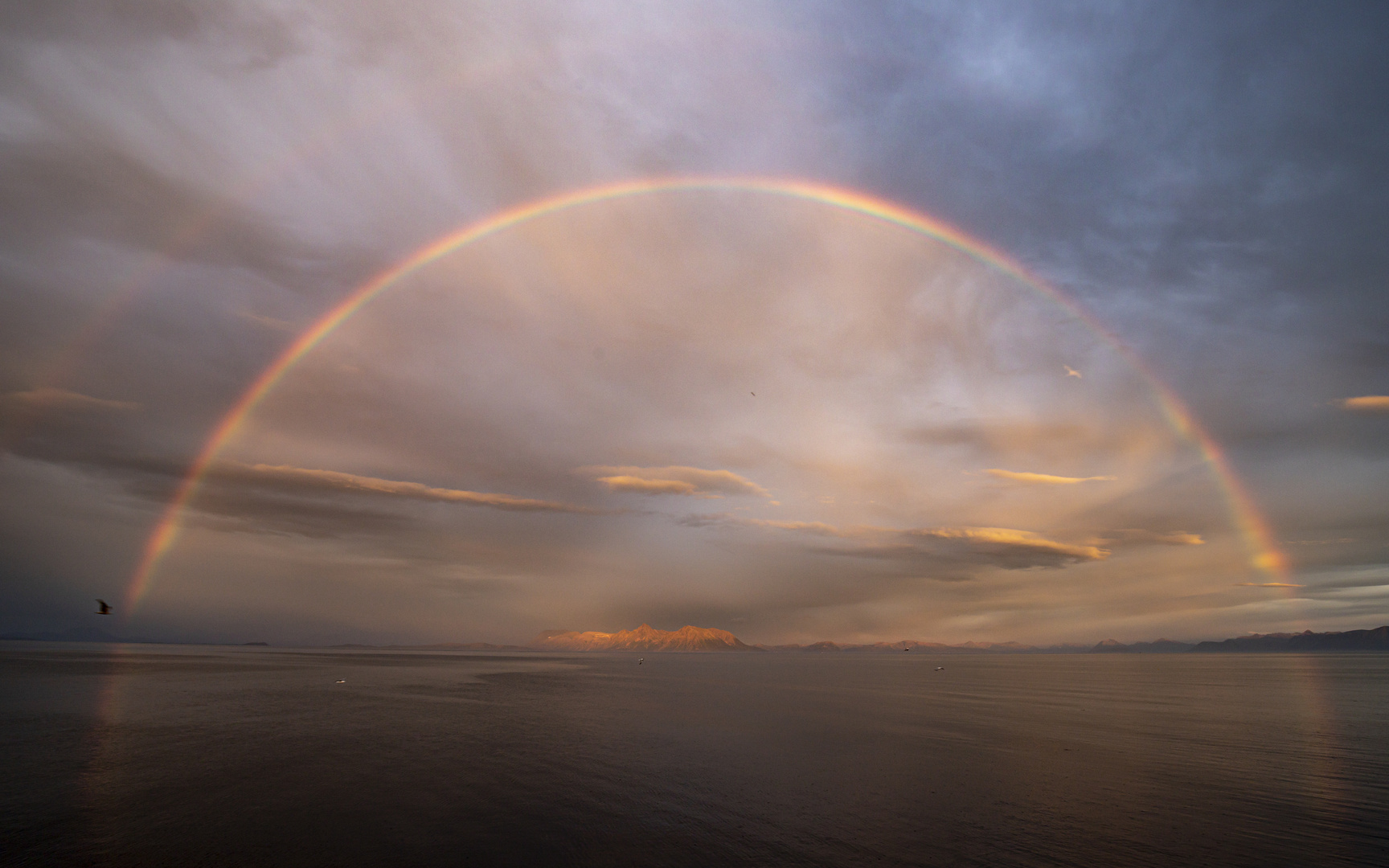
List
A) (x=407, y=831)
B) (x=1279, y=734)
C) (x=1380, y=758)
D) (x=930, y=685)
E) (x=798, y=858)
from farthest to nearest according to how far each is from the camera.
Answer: (x=930, y=685) < (x=1279, y=734) < (x=1380, y=758) < (x=407, y=831) < (x=798, y=858)

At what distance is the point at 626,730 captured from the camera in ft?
146

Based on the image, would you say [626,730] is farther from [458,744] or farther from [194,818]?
[194,818]

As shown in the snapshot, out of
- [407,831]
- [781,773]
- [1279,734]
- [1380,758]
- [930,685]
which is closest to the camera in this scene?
[407,831]

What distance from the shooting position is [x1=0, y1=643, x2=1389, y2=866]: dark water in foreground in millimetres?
19828

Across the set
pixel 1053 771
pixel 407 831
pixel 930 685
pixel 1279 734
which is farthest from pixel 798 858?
pixel 930 685

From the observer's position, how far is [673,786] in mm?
27922

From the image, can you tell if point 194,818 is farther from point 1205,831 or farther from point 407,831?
point 1205,831

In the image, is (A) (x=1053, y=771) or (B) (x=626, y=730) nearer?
(A) (x=1053, y=771)

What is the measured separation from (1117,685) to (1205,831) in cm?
9864

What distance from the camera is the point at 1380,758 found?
35219 mm

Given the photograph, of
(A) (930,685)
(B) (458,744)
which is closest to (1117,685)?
(A) (930,685)

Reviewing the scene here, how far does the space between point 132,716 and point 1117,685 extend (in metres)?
Result: 121

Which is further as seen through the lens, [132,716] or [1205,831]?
[132,716]

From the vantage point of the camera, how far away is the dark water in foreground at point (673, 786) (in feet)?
65.1
